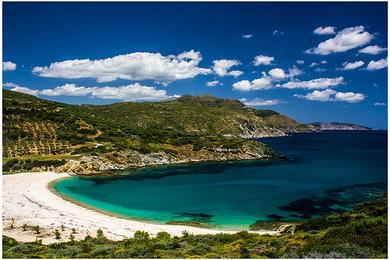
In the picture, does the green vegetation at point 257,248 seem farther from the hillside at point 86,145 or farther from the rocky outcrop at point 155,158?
the hillside at point 86,145

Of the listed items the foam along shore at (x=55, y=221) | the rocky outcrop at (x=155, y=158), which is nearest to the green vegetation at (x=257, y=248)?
the foam along shore at (x=55, y=221)

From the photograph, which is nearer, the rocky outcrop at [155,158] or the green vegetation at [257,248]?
the green vegetation at [257,248]

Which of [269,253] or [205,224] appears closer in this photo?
[269,253]

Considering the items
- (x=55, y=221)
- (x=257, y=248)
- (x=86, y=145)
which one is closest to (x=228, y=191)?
(x=55, y=221)

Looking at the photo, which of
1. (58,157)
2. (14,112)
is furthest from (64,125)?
(58,157)

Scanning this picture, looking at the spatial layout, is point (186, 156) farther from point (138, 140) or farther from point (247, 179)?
point (247, 179)

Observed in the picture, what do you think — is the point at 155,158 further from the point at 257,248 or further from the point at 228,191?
the point at 257,248
